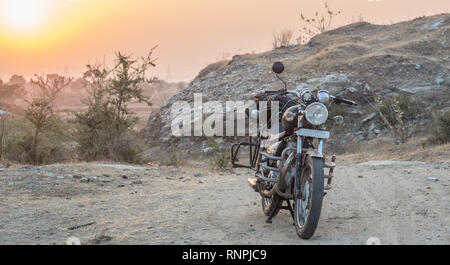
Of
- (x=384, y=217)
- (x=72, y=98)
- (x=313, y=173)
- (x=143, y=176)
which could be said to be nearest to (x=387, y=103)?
(x=143, y=176)

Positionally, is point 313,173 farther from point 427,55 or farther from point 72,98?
point 72,98

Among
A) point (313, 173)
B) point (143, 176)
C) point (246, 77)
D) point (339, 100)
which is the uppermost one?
point (246, 77)

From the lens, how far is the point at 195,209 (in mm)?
6133

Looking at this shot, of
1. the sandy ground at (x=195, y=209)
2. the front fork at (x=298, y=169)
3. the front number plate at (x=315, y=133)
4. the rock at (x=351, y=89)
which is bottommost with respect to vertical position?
the sandy ground at (x=195, y=209)

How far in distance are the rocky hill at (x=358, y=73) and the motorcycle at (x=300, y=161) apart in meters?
12.6

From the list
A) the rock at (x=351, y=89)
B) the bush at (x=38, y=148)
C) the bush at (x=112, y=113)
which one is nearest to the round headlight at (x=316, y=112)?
the bush at (x=112, y=113)

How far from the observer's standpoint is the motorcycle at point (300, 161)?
4.32 meters

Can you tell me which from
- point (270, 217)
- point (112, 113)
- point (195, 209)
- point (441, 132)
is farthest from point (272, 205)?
point (112, 113)

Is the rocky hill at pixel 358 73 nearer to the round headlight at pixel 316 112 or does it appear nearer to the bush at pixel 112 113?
the bush at pixel 112 113

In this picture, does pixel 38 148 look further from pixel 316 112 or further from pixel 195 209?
pixel 316 112

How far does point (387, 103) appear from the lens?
59.0 feet

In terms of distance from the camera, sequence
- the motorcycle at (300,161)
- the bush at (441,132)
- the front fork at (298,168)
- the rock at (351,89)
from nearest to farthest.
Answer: the motorcycle at (300,161)
the front fork at (298,168)
the bush at (441,132)
the rock at (351,89)

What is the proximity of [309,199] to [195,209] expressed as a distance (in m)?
2.02
